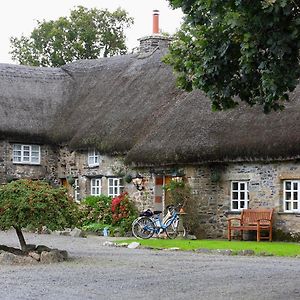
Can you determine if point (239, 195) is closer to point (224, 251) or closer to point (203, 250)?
point (203, 250)

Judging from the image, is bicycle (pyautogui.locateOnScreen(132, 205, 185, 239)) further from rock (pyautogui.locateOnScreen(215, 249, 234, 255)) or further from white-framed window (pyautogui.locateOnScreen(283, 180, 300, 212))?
rock (pyautogui.locateOnScreen(215, 249, 234, 255))

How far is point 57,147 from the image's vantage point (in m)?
35.1

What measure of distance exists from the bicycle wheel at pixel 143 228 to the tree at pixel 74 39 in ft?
82.9

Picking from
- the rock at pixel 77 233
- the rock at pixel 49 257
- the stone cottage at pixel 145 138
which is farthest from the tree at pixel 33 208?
the stone cottage at pixel 145 138

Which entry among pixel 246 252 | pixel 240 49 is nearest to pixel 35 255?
pixel 246 252

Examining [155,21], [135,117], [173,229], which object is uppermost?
[155,21]

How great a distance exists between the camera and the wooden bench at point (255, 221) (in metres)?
24.7

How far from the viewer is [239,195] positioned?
26266 millimetres

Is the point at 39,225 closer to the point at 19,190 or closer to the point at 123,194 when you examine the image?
the point at 19,190

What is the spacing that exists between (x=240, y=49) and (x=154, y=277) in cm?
493

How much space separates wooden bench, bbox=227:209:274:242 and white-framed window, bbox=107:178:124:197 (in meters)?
6.21

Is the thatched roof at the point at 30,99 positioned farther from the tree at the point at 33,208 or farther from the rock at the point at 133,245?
the tree at the point at 33,208

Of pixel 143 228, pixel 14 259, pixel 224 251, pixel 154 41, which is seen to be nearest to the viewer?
pixel 14 259

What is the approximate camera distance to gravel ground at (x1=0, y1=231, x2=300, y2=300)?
12516 mm
